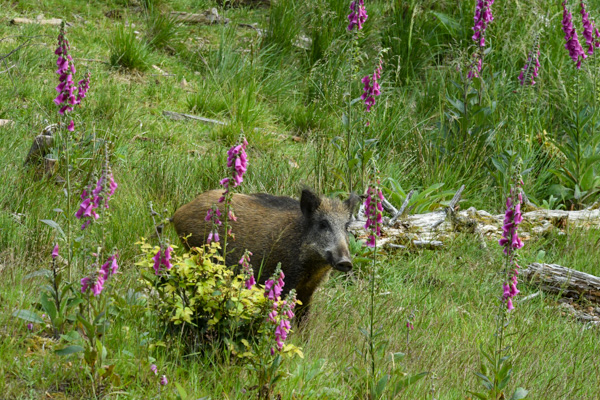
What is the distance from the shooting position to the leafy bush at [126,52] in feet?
27.1

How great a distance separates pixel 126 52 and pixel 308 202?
14.2 feet

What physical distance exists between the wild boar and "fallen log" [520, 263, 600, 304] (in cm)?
172

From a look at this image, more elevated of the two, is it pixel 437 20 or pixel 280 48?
pixel 437 20

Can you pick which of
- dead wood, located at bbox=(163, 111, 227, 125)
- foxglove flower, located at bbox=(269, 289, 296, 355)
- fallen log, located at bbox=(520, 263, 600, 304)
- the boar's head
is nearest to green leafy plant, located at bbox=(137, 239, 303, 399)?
foxglove flower, located at bbox=(269, 289, 296, 355)

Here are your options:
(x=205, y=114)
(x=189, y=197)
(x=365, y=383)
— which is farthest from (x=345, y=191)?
(x=365, y=383)

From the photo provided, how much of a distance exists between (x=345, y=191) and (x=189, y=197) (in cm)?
136

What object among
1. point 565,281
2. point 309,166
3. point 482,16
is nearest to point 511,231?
point 565,281

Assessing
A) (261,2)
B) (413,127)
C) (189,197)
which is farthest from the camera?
(261,2)

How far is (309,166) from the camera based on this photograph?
269 inches

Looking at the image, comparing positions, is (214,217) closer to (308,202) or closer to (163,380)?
(163,380)

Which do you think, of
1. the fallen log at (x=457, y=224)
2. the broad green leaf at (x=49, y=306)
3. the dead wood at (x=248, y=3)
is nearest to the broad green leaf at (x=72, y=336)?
the broad green leaf at (x=49, y=306)

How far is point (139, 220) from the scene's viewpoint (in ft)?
17.5

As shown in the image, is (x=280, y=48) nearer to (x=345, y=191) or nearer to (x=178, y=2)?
(x=178, y=2)

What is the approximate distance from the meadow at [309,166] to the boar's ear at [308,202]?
654 millimetres
